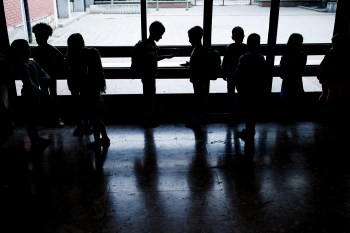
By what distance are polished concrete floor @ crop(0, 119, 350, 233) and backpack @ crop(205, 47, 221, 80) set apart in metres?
0.97

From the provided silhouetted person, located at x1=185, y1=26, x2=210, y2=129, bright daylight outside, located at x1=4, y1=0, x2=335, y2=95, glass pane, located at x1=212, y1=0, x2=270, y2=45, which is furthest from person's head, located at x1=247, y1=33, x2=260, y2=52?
glass pane, located at x1=212, y1=0, x2=270, y2=45

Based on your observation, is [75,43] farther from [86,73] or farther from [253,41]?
[253,41]

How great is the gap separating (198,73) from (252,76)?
89 cm

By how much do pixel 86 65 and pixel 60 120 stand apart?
6.01ft

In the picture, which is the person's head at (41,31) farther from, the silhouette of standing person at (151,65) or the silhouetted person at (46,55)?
the silhouette of standing person at (151,65)

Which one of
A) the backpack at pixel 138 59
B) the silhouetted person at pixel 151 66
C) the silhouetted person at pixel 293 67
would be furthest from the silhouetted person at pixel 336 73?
the backpack at pixel 138 59

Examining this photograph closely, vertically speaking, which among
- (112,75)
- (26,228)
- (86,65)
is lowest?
(26,228)

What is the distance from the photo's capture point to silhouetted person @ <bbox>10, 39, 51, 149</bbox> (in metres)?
4.35

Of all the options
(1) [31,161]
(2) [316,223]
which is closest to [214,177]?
(2) [316,223]

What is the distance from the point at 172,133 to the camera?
210 inches

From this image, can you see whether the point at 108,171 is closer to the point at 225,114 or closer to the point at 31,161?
the point at 31,161

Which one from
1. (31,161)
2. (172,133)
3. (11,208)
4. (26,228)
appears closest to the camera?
(26,228)

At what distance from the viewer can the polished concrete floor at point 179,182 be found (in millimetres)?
3238

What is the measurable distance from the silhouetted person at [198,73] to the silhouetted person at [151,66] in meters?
0.50
